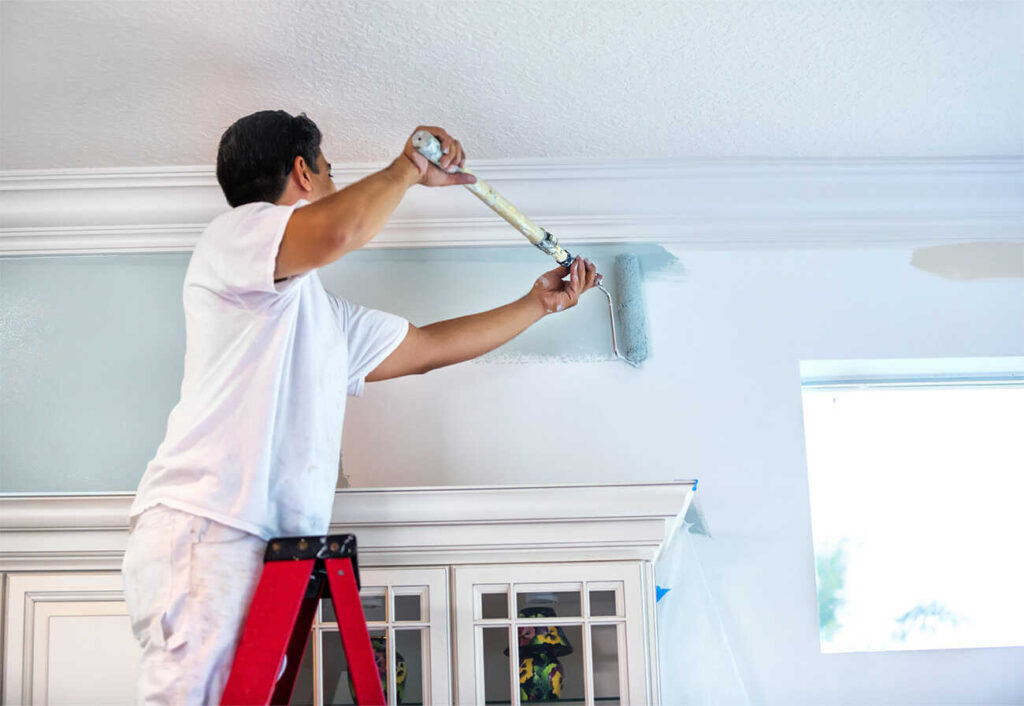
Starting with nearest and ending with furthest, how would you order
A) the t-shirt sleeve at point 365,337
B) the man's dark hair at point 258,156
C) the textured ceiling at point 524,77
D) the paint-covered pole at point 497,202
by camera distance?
the paint-covered pole at point 497,202, the man's dark hair at point 258,156, the textured ceiling at point 524,77, the t-shirt sleeve at point 365,337

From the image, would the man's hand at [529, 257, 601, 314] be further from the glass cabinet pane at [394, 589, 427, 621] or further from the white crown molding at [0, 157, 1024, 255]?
the glass cabinet pane at [394, 589, 427, 621]

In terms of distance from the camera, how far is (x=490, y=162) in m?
2.20

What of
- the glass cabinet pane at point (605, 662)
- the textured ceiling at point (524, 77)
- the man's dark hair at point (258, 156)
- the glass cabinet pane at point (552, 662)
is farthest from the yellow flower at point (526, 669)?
the textured ceiling at point (524, 77)

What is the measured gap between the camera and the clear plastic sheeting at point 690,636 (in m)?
2.03

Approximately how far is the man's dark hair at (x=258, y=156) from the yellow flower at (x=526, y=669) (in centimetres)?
91

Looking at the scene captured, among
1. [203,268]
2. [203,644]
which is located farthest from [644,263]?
[203,644]

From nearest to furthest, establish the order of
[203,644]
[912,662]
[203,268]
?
1. [203,644]
2. [203,268]
3. [912,662]

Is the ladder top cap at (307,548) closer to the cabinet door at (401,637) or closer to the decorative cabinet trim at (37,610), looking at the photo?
the cabinet door at (401,637)

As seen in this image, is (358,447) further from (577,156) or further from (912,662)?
(912,662)

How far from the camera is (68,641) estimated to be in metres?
1.72

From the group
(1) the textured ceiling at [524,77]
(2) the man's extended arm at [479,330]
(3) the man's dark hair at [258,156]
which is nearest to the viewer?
(3) the man's dark hair at [258,156]

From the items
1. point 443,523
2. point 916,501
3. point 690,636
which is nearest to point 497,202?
point 443,523

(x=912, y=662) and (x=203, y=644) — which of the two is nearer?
(x=203, y=644)

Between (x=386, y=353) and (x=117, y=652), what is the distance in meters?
0.70
